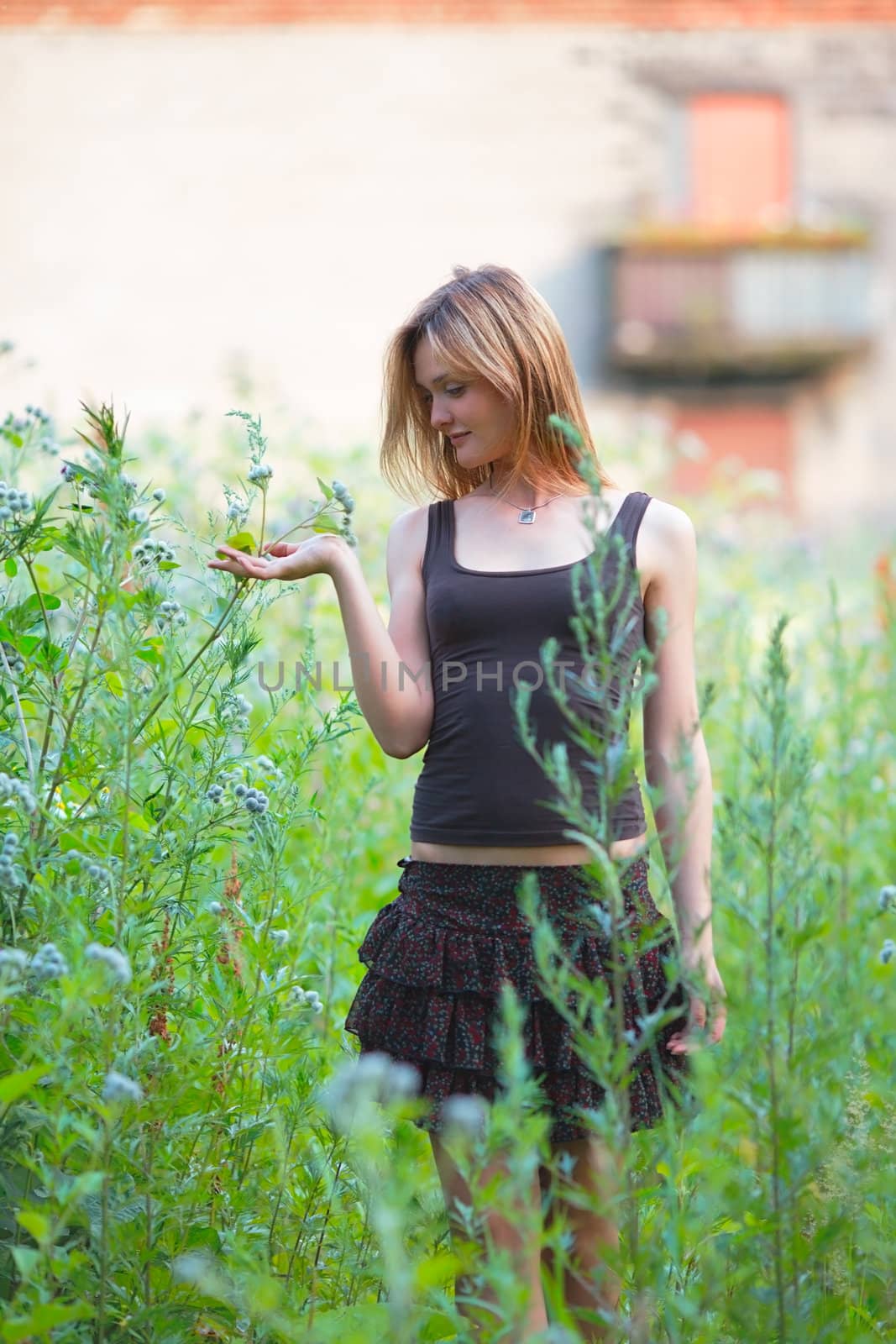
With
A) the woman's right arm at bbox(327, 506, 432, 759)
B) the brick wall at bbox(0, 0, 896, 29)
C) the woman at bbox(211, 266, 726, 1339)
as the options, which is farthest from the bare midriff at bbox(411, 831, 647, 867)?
the brick wall at bbox(0, 0, 896, 29)

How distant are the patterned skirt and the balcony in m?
10.9

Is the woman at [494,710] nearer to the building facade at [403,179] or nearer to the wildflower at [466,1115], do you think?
the wildflower at [466,1115]

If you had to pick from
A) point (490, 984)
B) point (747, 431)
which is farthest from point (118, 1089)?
point (747, 431)

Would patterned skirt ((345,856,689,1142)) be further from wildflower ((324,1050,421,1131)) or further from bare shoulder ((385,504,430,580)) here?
bare shoulder ((385,504,430,580))

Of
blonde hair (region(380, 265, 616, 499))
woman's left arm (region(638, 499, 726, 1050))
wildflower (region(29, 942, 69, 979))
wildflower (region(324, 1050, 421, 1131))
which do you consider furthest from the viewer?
blonde hair (region(380, 265, 616, 499))

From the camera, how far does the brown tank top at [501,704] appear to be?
1876 millimetres

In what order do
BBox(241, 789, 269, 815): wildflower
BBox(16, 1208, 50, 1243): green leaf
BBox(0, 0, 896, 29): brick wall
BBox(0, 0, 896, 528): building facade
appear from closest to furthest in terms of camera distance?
BBox(16, 1208, 50, 1243): green leaf, BBox(241, 789, 269, 815): wildflower, BBox(0, 0, 896, 29): brick wall, BBox(0, 0, 896, 528): building facade

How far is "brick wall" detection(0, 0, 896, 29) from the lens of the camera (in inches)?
478

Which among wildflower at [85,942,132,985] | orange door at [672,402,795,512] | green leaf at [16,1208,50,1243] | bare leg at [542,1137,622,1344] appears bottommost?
bare leg at [542,1137,622,1344]

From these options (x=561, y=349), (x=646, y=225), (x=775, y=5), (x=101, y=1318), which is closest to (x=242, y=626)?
(x=561, y=349)

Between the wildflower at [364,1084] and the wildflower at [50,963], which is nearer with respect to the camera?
the wildflower at [364,1084]

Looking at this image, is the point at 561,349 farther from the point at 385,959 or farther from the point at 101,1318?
the point at 101,1318

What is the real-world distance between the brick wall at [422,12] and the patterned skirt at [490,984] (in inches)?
466

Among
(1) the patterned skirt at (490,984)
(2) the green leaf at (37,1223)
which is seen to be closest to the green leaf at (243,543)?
(1) the patterned skirt at (490,984)
